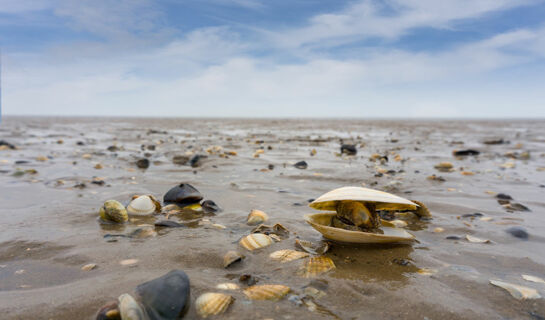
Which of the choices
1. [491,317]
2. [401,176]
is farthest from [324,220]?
[401,176]

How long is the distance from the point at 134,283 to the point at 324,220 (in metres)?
1.89

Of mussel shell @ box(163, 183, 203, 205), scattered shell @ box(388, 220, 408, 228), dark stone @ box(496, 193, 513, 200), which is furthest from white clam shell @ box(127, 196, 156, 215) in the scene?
dark stone @ box(496, 193, 513, 200)

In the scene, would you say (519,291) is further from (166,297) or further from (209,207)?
(209,207)

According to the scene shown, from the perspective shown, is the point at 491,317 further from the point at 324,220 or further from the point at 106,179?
the point at 106,179

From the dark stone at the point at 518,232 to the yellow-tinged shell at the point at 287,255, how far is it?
234 centimetres

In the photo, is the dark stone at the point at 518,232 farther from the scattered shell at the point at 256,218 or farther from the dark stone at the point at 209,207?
the dark stone at the point at 209,207

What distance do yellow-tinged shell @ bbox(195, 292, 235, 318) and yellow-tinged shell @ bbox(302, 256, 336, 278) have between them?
0.67 metres

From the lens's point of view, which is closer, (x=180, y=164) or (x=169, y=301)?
(x=169, y=301)

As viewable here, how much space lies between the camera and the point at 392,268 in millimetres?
2475

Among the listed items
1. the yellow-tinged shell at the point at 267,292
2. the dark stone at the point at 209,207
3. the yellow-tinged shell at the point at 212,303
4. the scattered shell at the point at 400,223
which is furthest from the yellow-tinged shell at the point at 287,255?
the dark stone at the point at 209,207

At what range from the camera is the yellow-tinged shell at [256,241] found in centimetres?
280

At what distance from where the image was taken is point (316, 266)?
2.41m

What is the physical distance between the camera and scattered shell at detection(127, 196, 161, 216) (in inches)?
148

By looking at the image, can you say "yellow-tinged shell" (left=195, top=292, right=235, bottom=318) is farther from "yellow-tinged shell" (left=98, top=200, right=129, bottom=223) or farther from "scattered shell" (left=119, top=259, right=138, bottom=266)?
"yellow-tinged shell" (left=98, top=200, right=129, bottom=223)
